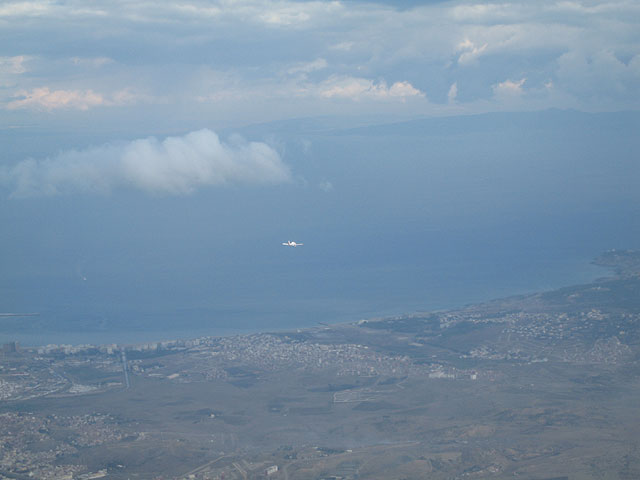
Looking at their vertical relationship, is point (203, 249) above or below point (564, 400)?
above

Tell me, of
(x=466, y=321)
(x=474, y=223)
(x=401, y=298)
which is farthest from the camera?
(x=474, y=223)

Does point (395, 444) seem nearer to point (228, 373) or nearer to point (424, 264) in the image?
point (228, 373)

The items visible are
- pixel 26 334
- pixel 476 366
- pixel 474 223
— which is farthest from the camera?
pixel 474 223

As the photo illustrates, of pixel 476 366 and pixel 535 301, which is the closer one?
pixel 476 366

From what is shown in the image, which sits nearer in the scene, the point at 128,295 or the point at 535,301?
the point at 535,301

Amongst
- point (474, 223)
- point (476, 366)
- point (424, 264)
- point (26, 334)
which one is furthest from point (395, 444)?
point (474, 223)

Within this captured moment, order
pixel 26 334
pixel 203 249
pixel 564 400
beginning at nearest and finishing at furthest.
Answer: pixel 564 400 < pixel 26 334 < pixel 203 249

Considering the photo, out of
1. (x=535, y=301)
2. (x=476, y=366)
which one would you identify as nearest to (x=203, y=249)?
(x=535, y=301)

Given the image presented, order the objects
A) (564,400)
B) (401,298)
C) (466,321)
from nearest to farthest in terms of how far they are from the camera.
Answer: (564,400)
(466,321)
(401,298)

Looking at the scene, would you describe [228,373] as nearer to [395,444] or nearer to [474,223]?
[395,444]
